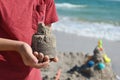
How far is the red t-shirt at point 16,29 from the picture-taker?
67.4 inches

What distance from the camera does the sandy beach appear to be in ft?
17.6

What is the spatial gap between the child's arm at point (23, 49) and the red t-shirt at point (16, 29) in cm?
12

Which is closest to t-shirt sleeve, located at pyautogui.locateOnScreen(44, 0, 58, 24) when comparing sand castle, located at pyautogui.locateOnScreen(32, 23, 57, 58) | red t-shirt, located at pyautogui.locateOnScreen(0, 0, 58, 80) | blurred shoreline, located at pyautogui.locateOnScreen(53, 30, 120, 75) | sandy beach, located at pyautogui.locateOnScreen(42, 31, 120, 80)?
red t-shirt, located at pyautogui.locateOnScreen(0, 0, 58, 80)

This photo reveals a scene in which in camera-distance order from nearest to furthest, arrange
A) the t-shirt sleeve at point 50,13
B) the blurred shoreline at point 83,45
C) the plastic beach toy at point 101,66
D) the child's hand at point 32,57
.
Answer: the child's hand at point 32,57 → the t-shirt sleeve at point 50,13 → the plastic beach toy at point 101,66 → the blurred shoreline at point 83,45

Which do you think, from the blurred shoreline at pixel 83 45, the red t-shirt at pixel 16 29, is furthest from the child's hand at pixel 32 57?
the blurred shoreline at pixel 83 45

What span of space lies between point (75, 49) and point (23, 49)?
5623 millimetres

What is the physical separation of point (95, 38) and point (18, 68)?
6.86 m

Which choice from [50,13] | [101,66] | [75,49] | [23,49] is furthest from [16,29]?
[75,49]

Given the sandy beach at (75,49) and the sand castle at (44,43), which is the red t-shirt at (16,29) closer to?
the sand castle at (44,43)

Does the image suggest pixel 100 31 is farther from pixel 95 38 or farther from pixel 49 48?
pixel 49 48

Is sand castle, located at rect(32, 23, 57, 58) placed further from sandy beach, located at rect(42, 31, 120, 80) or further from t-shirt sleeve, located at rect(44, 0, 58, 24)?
sandy beach, located at rect(42, 31, 120, 80)

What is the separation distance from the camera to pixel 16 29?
1725 mm

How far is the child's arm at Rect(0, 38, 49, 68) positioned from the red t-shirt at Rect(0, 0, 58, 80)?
12 centimetres

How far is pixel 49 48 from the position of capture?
61.2 inches
